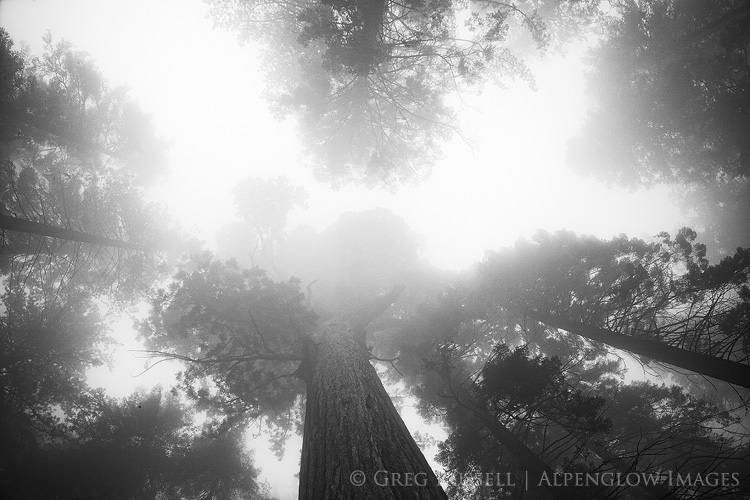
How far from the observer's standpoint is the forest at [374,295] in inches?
236

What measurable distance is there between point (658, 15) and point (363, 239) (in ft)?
59.5

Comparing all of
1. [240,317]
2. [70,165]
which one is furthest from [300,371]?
[70,165]

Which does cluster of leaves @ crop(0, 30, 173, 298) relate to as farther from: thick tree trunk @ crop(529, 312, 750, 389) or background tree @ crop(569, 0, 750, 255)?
background tree @ crop(569, 0, 750, 255)

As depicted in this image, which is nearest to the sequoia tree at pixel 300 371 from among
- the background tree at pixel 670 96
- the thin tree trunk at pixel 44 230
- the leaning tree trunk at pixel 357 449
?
A: the leaning tree trunk at pixel 357 449

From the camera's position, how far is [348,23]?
7.32 m

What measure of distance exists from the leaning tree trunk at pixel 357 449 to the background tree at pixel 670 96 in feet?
53.2

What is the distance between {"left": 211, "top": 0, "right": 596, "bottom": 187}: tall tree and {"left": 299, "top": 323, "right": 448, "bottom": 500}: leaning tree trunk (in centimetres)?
734

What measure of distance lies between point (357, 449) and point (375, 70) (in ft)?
29.4

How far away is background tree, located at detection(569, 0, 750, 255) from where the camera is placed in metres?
11.8

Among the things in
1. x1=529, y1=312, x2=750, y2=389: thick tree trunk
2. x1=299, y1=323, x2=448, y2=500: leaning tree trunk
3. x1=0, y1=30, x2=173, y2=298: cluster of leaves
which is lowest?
x1=299, y1=323, x2=448, y2=500: leaning tree trunk

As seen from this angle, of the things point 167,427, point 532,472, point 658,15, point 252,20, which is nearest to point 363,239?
point 252,20

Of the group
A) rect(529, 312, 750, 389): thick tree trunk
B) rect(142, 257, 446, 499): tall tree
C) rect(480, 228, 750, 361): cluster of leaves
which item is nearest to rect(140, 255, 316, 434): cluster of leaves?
rect(142, 257, 446, 499): tall tree

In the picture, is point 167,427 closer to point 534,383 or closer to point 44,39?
point 534,383

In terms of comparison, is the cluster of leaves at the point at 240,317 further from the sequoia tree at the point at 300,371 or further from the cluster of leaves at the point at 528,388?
the cluster of leaves at the point at 528,388
